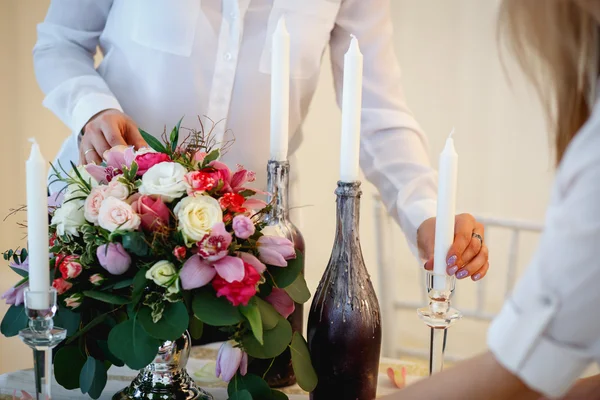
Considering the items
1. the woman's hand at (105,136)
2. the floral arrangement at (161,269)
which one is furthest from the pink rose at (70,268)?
the woman's hand at (105,136)

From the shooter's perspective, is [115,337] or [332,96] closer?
[115,337]

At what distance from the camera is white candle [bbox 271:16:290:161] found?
85 cm

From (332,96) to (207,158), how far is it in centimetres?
196

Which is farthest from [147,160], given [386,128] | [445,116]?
[445,116]

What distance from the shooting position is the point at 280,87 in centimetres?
86

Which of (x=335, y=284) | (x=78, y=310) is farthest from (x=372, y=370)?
(x=78, y=310)

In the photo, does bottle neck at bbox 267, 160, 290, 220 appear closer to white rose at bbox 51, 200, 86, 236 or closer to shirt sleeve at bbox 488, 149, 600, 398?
white rose at bbox 51, 200, 86, 236

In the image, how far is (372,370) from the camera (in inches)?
33.0

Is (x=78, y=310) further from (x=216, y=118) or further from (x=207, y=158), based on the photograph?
(x=216, y=118)

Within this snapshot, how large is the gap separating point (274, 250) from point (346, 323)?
0.13m

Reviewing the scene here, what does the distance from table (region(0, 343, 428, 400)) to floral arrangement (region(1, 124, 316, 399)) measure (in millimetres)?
130

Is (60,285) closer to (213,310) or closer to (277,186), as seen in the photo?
(213,310)

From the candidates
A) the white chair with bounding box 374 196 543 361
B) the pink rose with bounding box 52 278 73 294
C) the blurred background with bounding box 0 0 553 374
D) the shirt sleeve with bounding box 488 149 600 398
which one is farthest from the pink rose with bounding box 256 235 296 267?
the blurred background with bounding box 0 0 553 374

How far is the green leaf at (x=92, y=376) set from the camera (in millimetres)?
774
